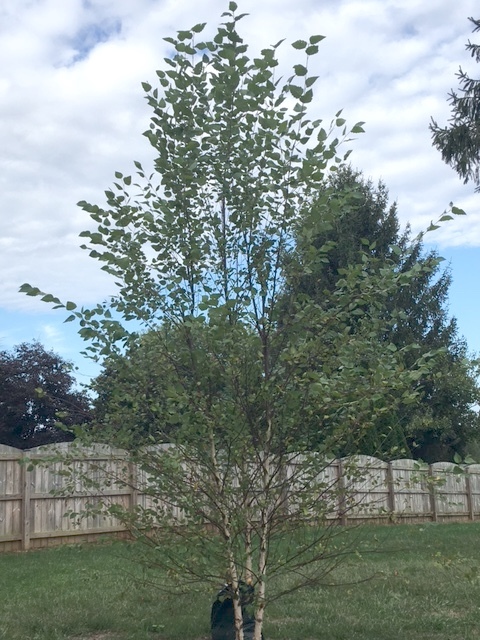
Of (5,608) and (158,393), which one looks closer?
(158,393)

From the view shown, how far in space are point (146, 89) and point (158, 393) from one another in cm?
205

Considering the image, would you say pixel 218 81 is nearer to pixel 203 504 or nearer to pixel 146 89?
pixel 146 89

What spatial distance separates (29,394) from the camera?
2855 centimetres

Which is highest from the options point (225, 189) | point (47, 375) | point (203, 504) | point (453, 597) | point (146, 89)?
point (47, 375)

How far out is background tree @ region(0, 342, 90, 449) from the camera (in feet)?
93.5

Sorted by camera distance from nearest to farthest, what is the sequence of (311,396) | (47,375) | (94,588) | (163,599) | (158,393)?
(311,396) < (158,393) < (163,599) < (94,588) < (47,375)

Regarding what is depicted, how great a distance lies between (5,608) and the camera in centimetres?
717

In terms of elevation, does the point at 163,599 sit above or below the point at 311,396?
below

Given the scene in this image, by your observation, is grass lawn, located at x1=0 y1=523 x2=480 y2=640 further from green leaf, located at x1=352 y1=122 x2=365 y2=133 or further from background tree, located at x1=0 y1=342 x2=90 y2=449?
Answer: background tree, located at x1=0 y1=342 x2=90 y2=449

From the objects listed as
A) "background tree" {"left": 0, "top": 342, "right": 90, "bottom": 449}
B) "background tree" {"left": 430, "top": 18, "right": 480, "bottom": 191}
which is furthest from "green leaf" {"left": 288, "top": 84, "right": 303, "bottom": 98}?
"background tree" {"left": 0, "top": 342, "right": 90, "bottom": 449}

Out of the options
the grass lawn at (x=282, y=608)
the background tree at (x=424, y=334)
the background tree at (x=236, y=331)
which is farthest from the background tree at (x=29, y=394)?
the background tree at (x=236, y=331)

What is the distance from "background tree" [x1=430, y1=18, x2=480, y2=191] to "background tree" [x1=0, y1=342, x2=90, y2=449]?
16.3 m

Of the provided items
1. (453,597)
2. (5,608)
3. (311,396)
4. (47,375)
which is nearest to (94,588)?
(5,608)

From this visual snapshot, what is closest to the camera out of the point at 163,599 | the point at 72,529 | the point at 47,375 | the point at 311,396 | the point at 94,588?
the point at 311,396
